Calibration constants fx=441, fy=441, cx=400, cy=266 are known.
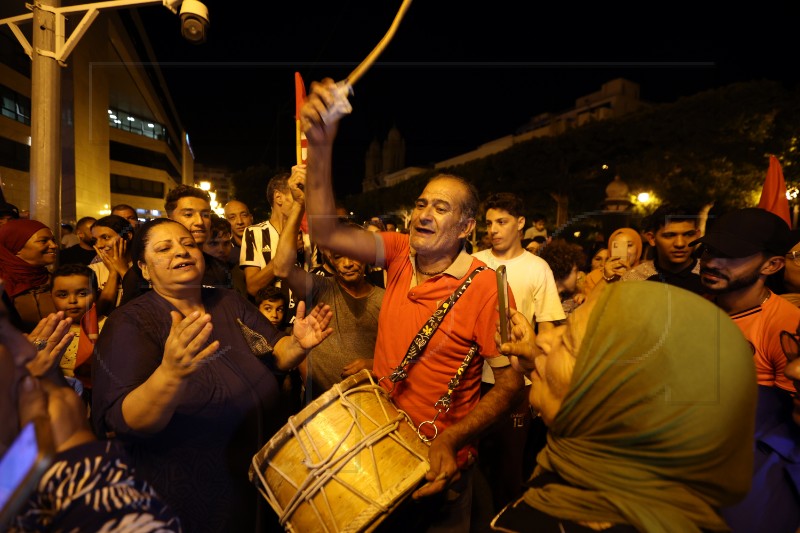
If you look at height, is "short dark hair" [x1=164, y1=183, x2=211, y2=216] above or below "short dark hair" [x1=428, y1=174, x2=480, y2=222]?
above

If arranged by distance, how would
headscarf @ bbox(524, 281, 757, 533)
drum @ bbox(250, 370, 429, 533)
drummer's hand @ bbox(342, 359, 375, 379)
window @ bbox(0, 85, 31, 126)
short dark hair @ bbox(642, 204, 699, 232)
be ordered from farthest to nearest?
window @ bbox(0, 85, 31, 126) < short dark hair @ bbox(642, 204, 699, 232) < drummer's hand @ bbox(342, 359, 375, 379) < drum @ bbox(250, 370, 429, 533) < headscarf @ bbox(524, 281, 757, 533)

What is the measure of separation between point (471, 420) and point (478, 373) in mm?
354

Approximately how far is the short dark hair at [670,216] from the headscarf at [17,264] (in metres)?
5.69

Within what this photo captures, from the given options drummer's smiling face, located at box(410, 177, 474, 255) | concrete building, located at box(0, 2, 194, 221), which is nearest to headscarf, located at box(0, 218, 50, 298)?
drummer's smiling face, located at box(410, 177, 474, 255)

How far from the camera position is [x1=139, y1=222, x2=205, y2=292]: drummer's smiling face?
2359 mm

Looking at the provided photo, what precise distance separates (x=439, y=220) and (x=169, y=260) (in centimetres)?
150

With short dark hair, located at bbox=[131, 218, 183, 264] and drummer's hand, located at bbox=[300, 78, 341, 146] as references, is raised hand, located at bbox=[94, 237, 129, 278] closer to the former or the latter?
short dark hair, located at bbox=[131, 218, 183, 264]

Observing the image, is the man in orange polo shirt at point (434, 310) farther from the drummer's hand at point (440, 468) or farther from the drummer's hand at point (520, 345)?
the drummer's hand at point (520, 345)

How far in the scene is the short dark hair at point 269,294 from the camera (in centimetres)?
410

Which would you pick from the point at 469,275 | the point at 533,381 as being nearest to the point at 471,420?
the point at 533,381

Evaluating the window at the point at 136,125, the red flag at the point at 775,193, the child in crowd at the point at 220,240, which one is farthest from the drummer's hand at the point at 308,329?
the window at the point at 136,125

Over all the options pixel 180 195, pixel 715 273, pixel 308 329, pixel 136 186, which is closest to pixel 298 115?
pixel 308 329

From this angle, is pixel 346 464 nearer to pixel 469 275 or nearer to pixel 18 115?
pixel 469 275

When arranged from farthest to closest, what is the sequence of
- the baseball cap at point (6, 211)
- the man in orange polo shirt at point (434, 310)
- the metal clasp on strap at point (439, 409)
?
the baseball cap at point (6, 211)
the metal clasp on strap at point (439, 409)
the man in orange polo shirt at point (434, 310)
